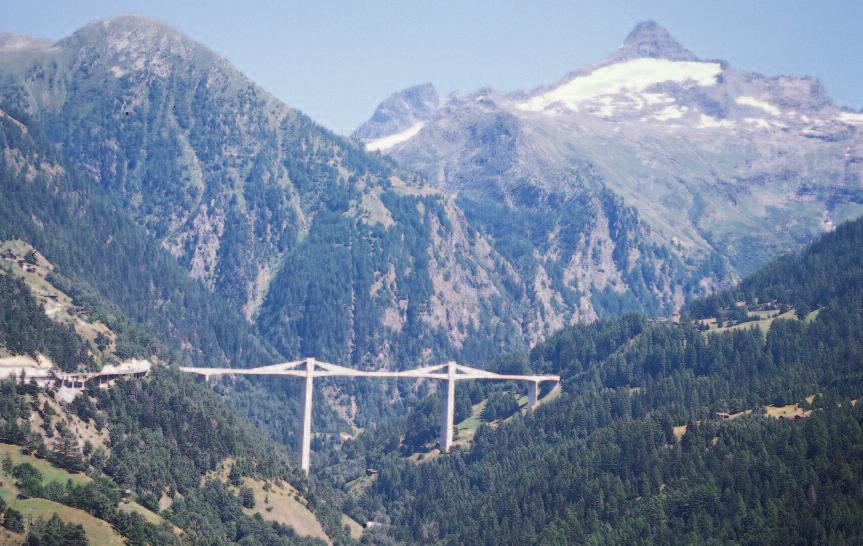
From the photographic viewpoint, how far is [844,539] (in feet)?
614

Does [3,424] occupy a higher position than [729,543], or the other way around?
[3,424]

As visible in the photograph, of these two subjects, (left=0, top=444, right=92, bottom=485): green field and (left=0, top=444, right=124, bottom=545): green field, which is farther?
(left=0, top=444, right=92, bottom=485): green field

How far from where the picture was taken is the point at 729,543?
197 m

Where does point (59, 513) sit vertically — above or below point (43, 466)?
below

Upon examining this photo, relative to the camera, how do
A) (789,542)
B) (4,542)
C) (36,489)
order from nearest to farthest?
(4,542) < (36,489) < (789,542)

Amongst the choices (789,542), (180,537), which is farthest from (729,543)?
(180,537)

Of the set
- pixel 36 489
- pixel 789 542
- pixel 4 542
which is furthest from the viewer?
pixel 789 542

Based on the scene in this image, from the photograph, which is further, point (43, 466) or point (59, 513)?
point (43, 466)

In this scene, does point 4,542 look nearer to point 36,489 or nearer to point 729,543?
point 36,489

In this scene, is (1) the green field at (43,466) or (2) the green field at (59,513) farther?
(1) the green field at (43,466)

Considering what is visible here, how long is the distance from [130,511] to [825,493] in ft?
276

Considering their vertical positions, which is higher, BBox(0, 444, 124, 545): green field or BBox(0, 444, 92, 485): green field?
BBox(0, 444, 92, 485): green field

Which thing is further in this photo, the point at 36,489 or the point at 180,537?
the point at 180,537

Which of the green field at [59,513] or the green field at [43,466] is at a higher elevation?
the green field at [43,466]
